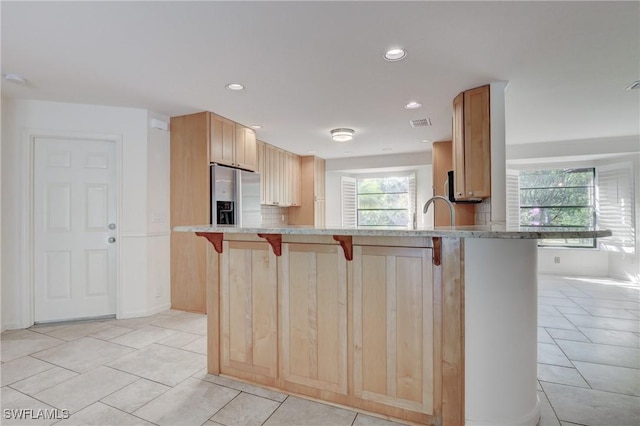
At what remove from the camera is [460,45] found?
234 cm

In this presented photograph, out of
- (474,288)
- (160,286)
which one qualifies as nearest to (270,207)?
(160,286)

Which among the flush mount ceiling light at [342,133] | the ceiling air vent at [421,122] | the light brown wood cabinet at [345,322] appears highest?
the ceiling air vent at [421,122]

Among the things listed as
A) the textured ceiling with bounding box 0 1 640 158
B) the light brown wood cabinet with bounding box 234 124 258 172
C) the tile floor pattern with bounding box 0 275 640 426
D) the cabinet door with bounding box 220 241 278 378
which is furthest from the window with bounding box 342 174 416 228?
the cabinet door with bounding box 220 241 278 378

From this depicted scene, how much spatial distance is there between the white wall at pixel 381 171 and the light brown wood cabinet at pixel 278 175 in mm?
925

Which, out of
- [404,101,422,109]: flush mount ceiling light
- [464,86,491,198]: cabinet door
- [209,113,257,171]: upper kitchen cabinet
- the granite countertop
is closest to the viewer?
the granite countertop

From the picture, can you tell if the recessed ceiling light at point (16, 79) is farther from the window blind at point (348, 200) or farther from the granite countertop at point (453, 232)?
the window blind at point (348, 200)

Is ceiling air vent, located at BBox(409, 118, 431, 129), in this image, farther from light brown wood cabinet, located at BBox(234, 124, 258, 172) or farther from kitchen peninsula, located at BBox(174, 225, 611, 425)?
kitchen peninsula, located at BBox(174, 225, 611, 425)

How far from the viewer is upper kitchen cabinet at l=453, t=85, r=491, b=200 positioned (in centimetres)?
301

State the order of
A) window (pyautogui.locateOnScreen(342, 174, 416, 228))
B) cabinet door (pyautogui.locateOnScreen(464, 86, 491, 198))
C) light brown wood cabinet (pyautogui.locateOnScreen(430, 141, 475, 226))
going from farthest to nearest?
window (pyautogui.locateOnScreen(342, 174, 416, 228)) < light brown wood cabinet (pyautogui.locateOnScreen(430, 141, 475, 226)) < cabinet door (pyautogui.locateOnScreen(464, 86, 491, 198))

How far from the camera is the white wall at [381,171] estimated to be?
21.0 ft

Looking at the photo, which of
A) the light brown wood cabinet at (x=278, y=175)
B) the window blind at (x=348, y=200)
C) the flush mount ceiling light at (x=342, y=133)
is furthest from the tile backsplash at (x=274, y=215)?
the flush mount ceiling light at (x=342, y=133)

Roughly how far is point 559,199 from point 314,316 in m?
6.75

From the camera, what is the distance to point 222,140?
4047mm

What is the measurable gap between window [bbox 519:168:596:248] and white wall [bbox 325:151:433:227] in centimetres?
206
